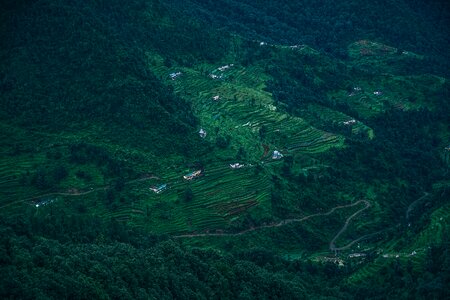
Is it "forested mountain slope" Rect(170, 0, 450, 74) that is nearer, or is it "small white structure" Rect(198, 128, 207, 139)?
"small white structure" Rect(198, 128, 207, 139)

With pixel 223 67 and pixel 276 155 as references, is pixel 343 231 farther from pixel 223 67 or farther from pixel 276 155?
pixel 223 67

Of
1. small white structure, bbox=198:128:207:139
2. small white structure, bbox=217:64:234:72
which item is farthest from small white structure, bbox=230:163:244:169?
small white structure, bbox=217:64:234:72

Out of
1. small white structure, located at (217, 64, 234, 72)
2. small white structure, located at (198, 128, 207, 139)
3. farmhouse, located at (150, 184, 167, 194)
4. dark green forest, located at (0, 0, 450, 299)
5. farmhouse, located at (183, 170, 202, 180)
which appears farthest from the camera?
small white structure, located at (217, 64, 234, 72)

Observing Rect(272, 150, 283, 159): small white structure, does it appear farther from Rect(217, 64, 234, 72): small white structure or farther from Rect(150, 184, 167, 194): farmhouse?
Rect(217, 64, 234, 72): small white structure

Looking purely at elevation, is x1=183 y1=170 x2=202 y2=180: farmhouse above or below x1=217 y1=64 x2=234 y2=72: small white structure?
below

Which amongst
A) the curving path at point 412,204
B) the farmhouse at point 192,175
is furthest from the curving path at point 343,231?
the farmhouse at point 192,175

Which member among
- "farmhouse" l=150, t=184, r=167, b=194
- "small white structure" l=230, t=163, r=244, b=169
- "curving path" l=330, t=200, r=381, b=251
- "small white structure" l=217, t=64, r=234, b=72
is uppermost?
"small white structure" l=217, t=64, r=234, b=72

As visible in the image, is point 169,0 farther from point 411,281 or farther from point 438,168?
point 411,281

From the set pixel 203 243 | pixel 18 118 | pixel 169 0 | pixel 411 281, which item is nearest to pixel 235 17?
pixel 169 0

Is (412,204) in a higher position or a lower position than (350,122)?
lower

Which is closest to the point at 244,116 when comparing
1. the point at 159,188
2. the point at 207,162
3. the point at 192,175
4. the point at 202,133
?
Result: the point at 202,133
